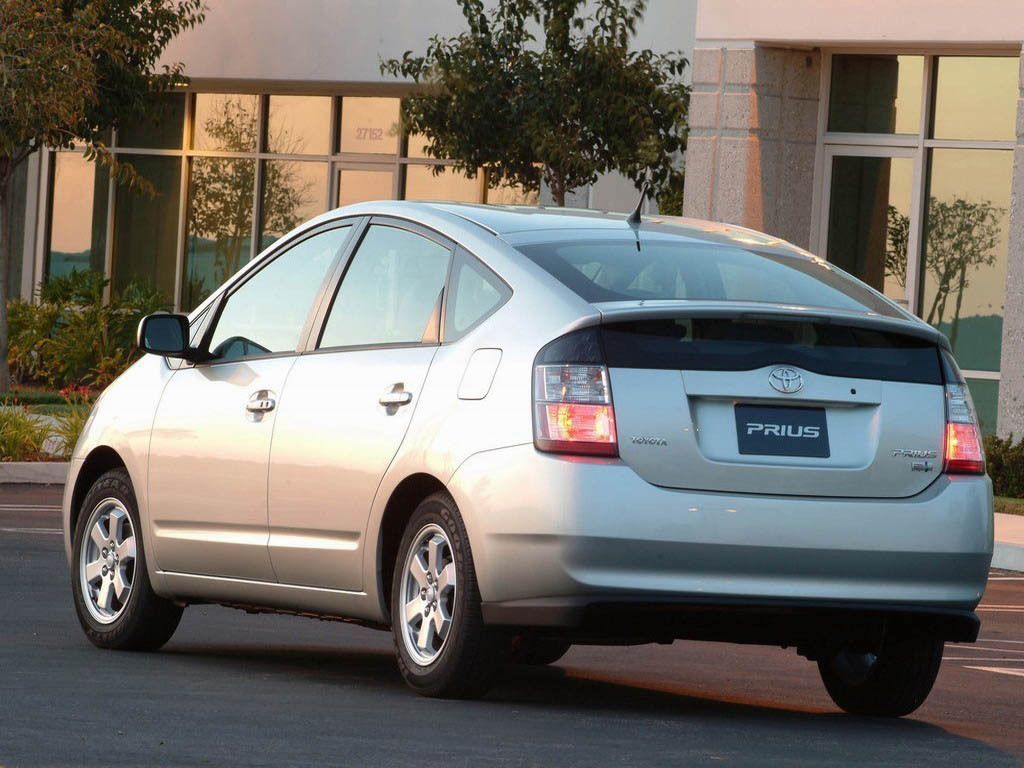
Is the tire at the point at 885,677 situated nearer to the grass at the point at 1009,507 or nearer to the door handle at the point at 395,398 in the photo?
the door handle at the point at 395,398

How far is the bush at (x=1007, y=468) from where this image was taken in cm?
2022

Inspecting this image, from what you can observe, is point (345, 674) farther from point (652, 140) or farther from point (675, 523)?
point (652, 140)

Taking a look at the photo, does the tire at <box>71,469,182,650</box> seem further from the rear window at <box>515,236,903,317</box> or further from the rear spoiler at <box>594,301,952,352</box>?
the rear spoiler at <box>594,301,952,352</box>

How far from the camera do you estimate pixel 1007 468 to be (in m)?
20.4

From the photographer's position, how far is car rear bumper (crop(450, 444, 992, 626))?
7.08 metres

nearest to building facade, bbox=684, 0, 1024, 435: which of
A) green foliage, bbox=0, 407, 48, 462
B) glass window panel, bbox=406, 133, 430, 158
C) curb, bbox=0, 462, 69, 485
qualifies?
green foliage, bbox=0, 407, 48, 462

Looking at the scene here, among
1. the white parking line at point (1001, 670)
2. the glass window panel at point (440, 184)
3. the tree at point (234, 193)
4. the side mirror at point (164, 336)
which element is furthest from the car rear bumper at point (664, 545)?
the tree at point (234, 193)

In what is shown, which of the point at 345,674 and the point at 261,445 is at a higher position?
the point at 261,445

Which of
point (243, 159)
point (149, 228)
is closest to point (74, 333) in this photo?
point (149, 228)

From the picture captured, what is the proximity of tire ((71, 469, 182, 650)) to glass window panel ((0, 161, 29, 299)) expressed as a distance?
23.6m

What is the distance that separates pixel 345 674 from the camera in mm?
8578

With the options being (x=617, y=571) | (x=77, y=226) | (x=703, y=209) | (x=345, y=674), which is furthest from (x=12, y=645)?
(x=77, y=226)

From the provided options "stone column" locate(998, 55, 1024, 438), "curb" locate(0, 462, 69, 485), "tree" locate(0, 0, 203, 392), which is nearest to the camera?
"curb" locate(0, 462, 69, 485)

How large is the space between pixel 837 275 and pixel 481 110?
15783mm
